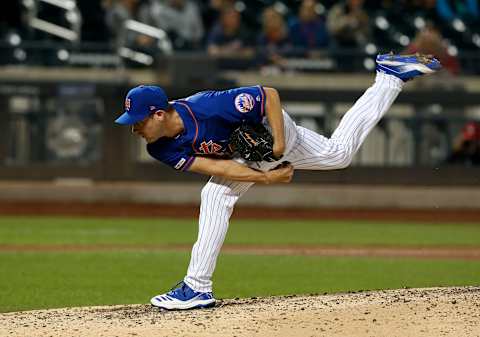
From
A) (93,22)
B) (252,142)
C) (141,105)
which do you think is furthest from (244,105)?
(93,22)

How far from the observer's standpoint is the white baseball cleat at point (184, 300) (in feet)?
20.8

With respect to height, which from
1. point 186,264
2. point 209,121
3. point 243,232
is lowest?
point 243,232

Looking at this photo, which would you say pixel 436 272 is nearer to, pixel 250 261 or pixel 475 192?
pixel 250 261

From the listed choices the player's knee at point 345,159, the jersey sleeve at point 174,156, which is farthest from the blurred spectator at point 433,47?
the jersey sleeve at point 174,156

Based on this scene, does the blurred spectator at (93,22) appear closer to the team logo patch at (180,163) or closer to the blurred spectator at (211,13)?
the blurred spectator at (211,13)

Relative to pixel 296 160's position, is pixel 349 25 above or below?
above

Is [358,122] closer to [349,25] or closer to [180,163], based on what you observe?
[180,163]

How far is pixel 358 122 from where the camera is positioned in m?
6.75

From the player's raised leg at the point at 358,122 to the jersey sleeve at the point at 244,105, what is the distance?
0.53 meters

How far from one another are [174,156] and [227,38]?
11.1 meters

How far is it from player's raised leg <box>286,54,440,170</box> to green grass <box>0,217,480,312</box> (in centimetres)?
178

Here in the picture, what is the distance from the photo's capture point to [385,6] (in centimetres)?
1897

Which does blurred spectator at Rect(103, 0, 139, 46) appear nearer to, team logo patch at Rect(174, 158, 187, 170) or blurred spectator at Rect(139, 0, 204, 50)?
blurred spectator at Rect(139, 0, 204, 50)

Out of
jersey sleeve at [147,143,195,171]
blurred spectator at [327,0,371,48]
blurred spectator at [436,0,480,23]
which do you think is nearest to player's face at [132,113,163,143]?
jersey sleeve at [147,143,195,171]
